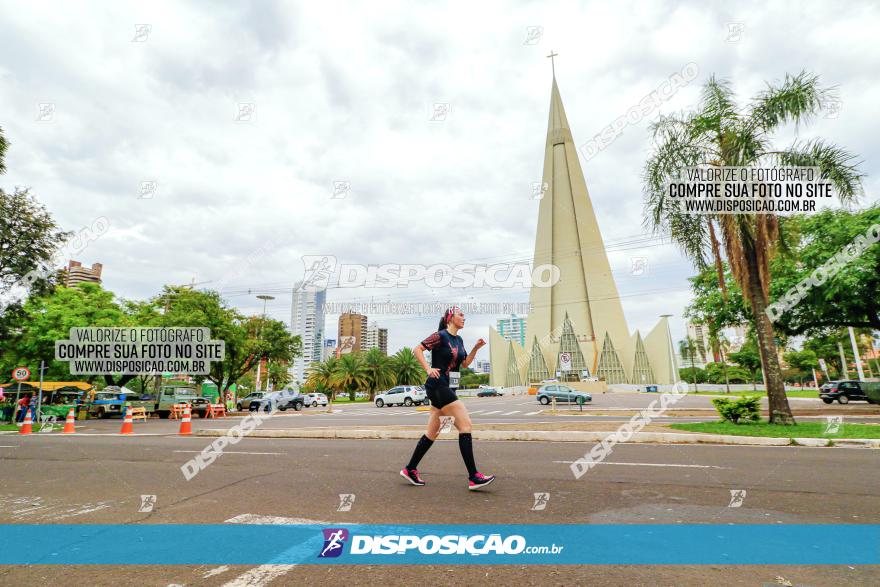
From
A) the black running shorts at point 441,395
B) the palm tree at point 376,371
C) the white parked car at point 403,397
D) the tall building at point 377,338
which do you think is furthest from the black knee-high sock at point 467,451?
the tall building at point 377,338

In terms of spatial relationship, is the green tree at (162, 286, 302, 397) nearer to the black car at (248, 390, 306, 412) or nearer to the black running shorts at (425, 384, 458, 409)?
the black car at (248, 390, 306, 412)

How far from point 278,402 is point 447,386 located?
2885 centimetres

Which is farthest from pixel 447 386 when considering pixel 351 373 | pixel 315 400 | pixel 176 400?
pixel 351 373

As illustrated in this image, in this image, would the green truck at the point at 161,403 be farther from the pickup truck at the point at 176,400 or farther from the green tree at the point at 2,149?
the green tree at the point at 2,149

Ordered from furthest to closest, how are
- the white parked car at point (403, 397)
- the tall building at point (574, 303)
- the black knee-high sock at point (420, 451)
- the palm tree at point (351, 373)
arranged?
the tall building at point (574, 303), the palm tree at point (351, 373), the white parked car at point (403, 397), the black knee-high sock at point (420, 451)

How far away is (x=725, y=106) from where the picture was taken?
40.1ft

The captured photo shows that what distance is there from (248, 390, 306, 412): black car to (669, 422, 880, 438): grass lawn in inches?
1010

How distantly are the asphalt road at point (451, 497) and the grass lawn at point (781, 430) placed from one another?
5.96 ft

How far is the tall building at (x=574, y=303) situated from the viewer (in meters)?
83.2

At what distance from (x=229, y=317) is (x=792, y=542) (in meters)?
32.9

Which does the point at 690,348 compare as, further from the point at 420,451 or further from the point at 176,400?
the point at 420,451

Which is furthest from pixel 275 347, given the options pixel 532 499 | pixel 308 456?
pixel 532 499

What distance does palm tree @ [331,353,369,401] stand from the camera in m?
50.6

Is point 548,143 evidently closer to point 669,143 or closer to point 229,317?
point 229,317
